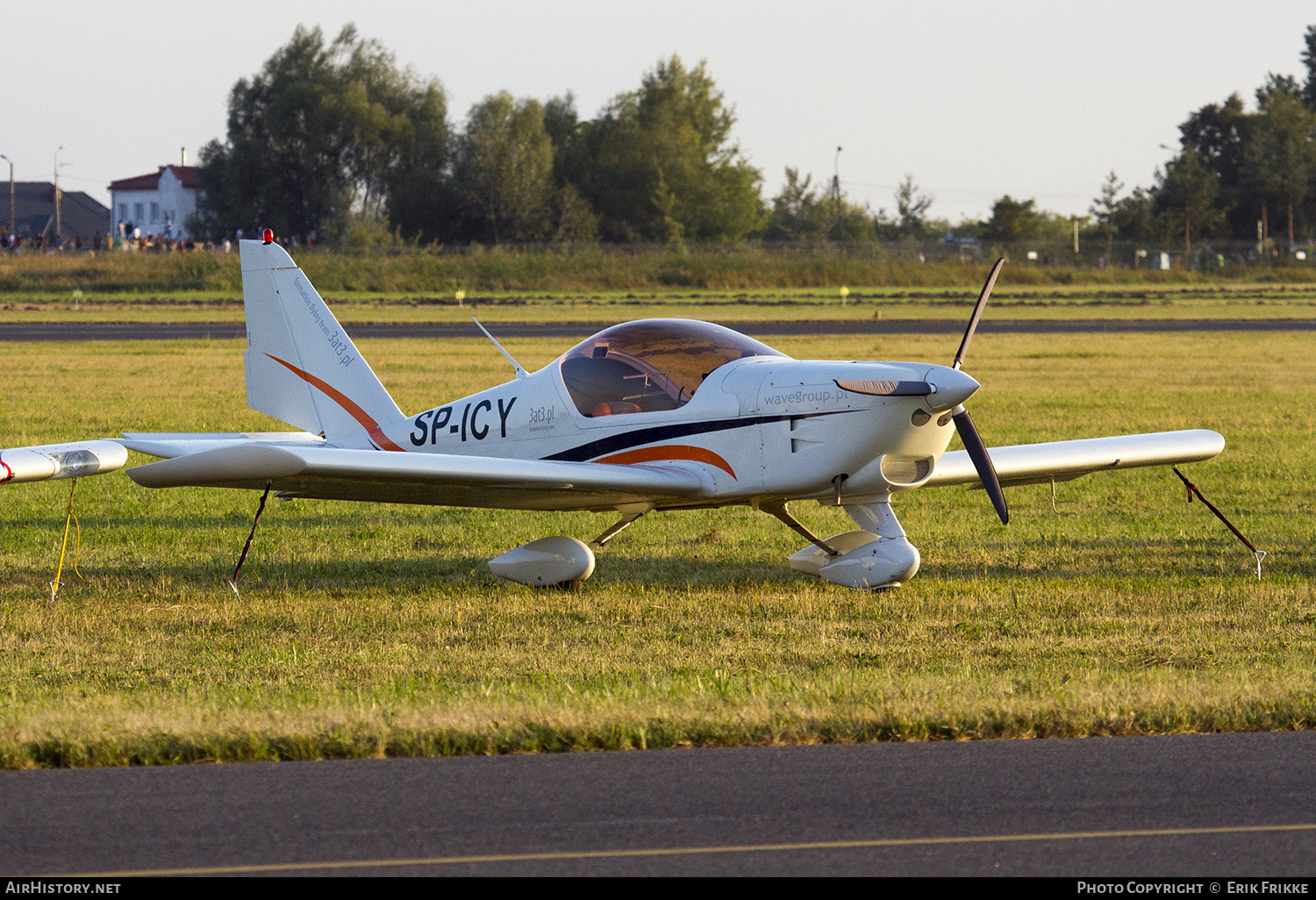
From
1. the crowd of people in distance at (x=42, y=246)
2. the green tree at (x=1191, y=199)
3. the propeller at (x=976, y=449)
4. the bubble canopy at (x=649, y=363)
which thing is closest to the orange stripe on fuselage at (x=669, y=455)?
the bubble canopy at (x=649, y=363)

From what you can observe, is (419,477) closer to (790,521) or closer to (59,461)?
(59,461)

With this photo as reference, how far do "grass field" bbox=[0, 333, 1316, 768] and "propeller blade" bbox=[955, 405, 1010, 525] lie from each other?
0.61 metres

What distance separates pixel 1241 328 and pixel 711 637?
35708 mm

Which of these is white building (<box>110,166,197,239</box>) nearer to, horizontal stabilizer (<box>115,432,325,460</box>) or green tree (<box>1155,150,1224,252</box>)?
green tree (<box>1155,150,1224,252</box>)

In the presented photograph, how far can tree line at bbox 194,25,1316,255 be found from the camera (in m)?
87.9

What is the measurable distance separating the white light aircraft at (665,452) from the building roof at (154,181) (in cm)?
11517

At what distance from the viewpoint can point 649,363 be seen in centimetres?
958

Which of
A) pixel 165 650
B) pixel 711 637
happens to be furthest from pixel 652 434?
Result: pixel 165 650

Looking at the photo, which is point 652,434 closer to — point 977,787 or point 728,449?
point 728,449

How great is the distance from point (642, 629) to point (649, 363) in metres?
2.02

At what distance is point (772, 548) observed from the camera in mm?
11242

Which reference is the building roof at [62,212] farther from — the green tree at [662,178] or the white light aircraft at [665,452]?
the white light aircraft at [665,452]

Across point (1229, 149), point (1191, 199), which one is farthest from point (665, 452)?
point (1229, 149)

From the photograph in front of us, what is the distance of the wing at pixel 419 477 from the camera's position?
8.18 metres
